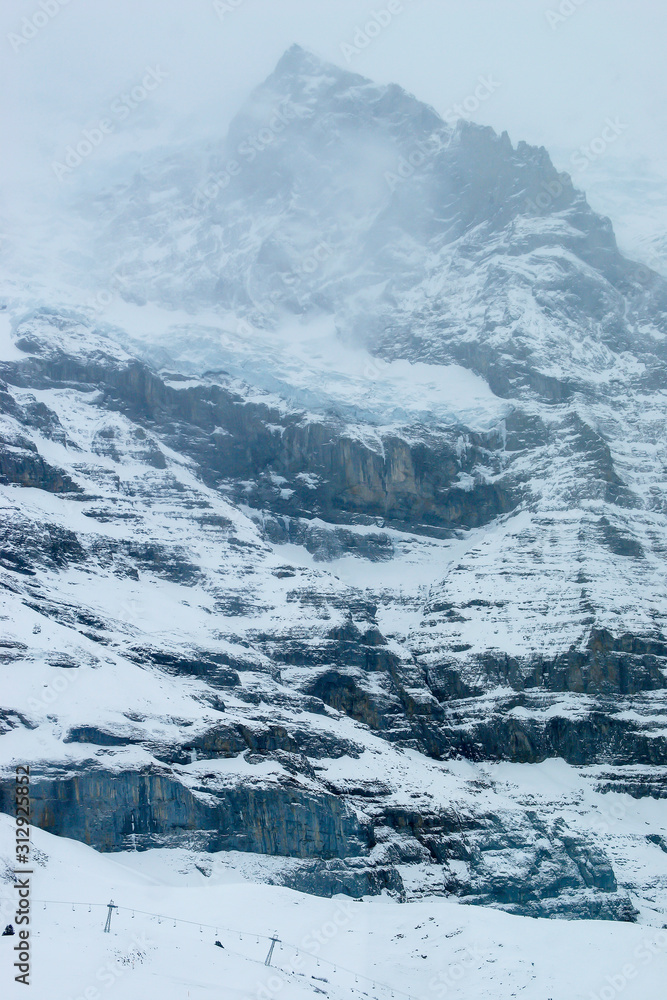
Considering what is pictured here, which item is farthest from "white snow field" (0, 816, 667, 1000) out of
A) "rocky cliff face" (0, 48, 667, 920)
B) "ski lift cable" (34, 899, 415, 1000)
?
"rocky cliff face" (0, 48, 667, 920)

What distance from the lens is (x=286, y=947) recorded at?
213 ft

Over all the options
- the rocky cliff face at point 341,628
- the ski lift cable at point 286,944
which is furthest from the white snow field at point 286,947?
the rocky cliff face at point 341,628

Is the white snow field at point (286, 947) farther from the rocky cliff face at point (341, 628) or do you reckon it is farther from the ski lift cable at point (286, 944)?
the rocky cliff face at point (341, 628)

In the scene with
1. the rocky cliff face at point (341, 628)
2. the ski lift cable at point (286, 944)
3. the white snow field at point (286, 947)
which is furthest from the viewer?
the rocky cliff face at point (341, 628)

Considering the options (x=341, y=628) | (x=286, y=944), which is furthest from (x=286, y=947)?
(x=341, y=628)

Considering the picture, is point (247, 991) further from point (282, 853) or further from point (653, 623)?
point (653, 623)

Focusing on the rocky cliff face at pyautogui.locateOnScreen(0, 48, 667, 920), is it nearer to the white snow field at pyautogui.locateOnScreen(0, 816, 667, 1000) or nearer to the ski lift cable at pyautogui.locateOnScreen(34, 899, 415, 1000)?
the white snow field at pyautogui.locateOnScreen(0, 816, 667, 1000)

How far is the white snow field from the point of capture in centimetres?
5300

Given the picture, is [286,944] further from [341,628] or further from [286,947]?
[341,628]

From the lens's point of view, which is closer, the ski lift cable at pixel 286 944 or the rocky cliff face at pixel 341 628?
the ski lift cable at pixel 286 944

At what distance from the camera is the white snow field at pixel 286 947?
174 feet

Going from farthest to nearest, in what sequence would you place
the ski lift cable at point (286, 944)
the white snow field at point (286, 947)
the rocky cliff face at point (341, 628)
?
the rocky cliff face at point (341, 628)
the ski lift cable at point (286, 944)
the white snow field at point (286, 947)

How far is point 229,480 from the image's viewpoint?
615 ft

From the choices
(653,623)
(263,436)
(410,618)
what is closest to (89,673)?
(410,618)
